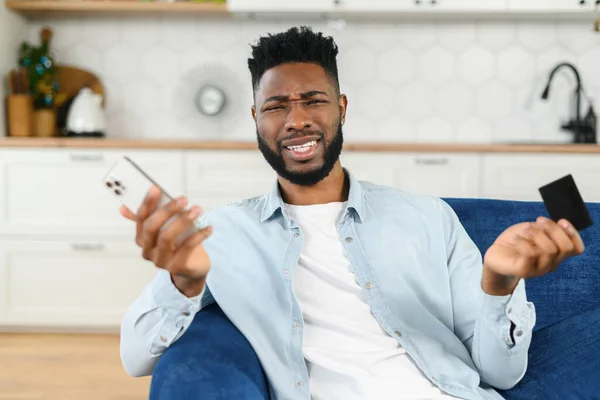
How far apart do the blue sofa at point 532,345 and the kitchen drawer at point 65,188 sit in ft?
6.08

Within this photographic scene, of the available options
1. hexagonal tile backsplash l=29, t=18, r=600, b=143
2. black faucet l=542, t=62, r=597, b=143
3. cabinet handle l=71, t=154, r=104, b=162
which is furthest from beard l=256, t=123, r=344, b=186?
black faucet l=542, t=62, r=597, b=143

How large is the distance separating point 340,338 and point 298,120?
0.46 m

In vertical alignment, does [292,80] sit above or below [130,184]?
above

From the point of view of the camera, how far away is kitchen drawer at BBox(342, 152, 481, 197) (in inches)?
121

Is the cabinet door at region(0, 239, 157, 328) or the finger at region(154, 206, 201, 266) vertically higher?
the finger at region(154, 206, 201, 266)

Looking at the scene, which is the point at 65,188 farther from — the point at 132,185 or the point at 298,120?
the point at 132,185

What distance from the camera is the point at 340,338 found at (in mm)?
1279

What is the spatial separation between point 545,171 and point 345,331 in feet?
6.86

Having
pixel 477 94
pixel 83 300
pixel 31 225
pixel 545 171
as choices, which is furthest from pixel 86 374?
pixel 477 94

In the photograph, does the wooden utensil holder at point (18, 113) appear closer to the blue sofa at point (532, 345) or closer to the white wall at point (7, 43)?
the white wall at point (7, 43)

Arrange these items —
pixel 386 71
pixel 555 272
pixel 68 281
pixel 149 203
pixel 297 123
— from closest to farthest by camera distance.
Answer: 1. pixel 149 203
2. pixel 297 123
3. pixel 555 272
4. pixel 68 281
5. pixel 386 71

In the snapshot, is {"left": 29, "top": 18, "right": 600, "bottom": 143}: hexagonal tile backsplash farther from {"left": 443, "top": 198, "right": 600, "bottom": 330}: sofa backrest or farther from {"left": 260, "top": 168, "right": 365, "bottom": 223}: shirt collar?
{"left": 260, "top": 168, "right": 365, "bottom": 223}: shirt collar

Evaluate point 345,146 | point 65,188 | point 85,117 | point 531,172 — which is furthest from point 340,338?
point 85,117

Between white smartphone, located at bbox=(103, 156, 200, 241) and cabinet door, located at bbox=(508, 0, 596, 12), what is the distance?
282 centimetres
